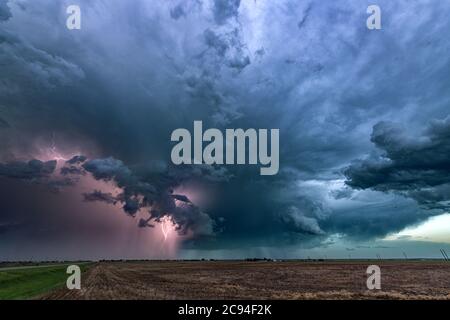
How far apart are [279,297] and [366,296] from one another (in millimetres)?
8759
